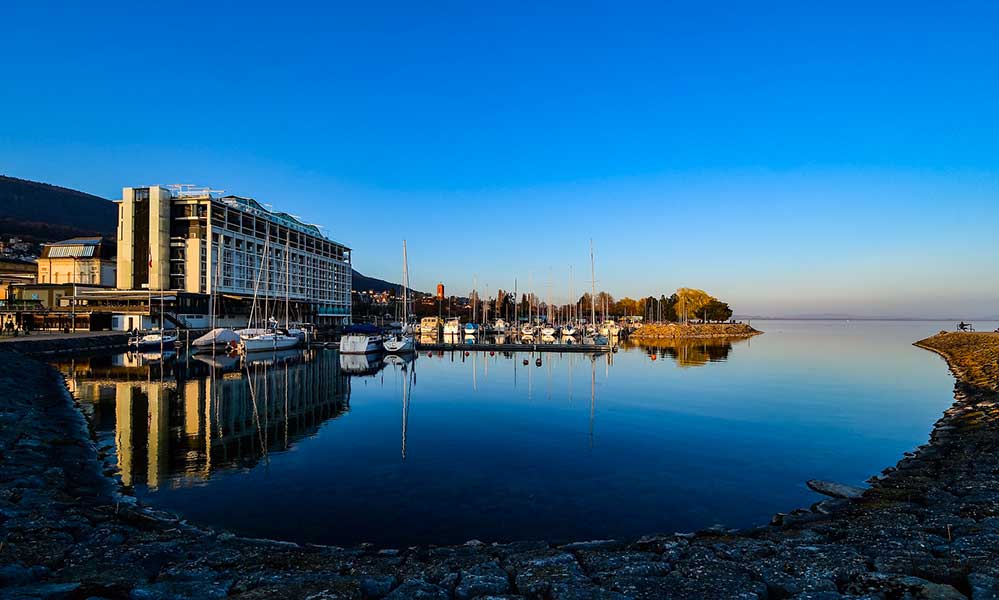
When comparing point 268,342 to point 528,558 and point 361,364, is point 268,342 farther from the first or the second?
point 528,558

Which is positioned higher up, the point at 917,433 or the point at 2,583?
the point at 2,583

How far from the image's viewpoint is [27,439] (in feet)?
55.5

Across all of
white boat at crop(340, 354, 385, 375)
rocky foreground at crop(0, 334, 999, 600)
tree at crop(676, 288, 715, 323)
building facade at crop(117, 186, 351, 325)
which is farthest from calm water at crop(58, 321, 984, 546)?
tree at crop(676, 288, 715, 323)

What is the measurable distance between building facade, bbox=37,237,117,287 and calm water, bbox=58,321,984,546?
8164 centimetres

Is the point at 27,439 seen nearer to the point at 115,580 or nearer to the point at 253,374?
the point at 115,580

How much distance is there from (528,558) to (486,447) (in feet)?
35.8

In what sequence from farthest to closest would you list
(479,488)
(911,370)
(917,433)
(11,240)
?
(11,240), (911,370), (917,433), (479,488)

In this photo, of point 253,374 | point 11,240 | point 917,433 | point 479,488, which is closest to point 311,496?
point 479,488

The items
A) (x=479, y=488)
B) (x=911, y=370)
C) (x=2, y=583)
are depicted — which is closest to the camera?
(x=2, y=583)

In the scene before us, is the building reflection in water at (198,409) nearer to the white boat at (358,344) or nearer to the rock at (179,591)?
the rock at (179,591)

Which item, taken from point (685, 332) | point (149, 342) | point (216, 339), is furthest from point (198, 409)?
point (685, 332)

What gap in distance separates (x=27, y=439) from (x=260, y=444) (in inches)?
272

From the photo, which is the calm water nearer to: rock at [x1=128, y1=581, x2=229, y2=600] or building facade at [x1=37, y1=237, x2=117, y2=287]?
rock at [x1=128, y1=581, x2=229, y2=600]

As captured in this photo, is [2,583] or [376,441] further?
[376,441]
